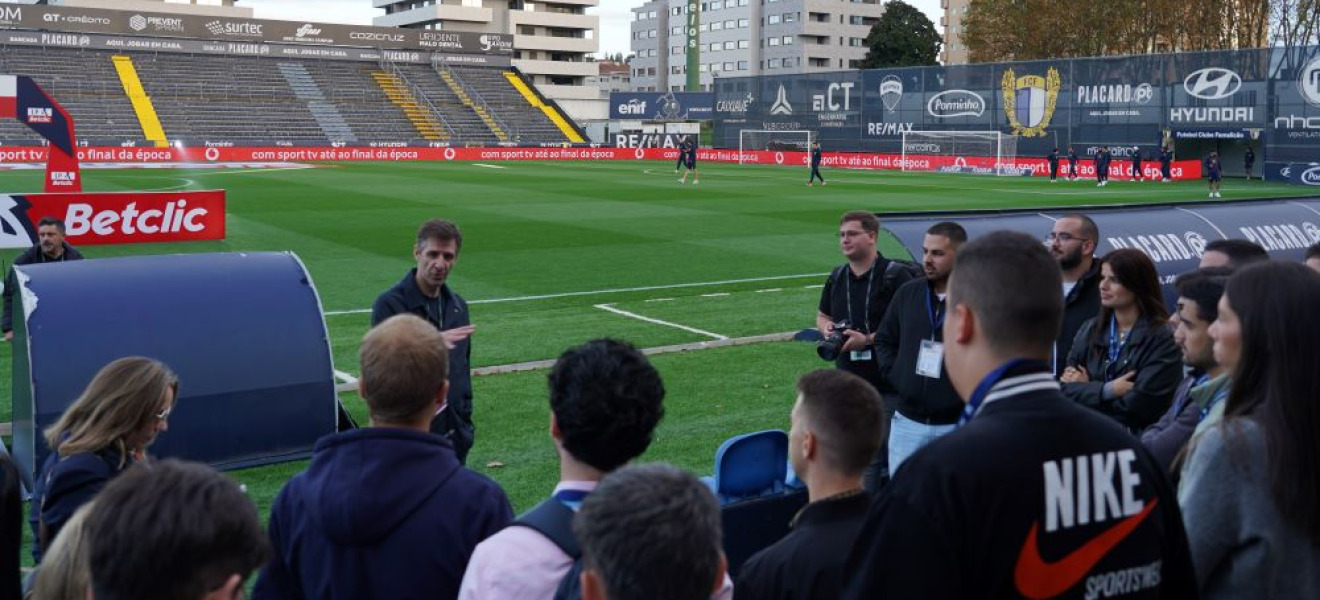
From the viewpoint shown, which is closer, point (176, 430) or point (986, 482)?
point (986, 482)

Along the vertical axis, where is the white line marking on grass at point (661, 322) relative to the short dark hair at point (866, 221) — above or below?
below

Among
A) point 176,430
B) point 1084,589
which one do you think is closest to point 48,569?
point 1084,589

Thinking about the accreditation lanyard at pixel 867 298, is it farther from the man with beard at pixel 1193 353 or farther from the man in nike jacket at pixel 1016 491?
the man in nike jacket at pixel 1016 491

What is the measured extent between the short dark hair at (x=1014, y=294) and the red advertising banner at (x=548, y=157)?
50754 millimetres

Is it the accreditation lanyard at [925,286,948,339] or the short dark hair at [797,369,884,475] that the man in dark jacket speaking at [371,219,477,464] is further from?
the short dark hair at [797,369,884,475]

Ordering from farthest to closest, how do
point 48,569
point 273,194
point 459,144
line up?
point 459,144, point 273,194, point 48,569

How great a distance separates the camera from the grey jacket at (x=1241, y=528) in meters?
3.02

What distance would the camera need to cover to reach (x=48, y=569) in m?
2.82

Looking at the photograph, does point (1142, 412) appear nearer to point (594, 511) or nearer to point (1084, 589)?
point (1084, 589)

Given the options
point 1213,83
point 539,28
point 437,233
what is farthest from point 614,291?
point 539,28

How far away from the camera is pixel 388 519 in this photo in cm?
349

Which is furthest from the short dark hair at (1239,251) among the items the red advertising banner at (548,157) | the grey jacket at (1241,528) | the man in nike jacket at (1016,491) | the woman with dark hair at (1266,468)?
the red advertising banner at (548,157)

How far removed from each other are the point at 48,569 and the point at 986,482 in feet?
6.91

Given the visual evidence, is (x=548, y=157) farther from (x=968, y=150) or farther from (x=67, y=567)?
(x=67, y=567)
